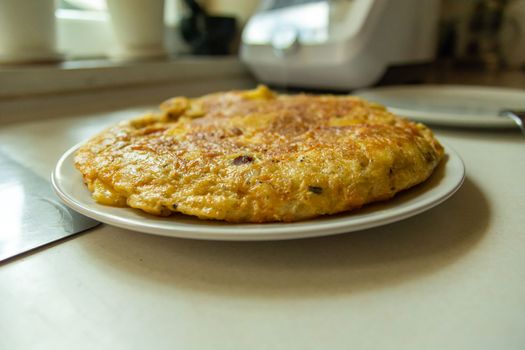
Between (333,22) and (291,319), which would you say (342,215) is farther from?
(333,22)

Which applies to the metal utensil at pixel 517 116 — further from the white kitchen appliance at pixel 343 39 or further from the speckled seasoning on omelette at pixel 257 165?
the white kitchen appliance at pixel 343 39

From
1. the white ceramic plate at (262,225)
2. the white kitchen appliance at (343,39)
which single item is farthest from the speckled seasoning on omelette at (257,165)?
the white kitchen appliance at (343,39)

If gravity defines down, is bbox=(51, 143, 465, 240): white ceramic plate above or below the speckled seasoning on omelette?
below

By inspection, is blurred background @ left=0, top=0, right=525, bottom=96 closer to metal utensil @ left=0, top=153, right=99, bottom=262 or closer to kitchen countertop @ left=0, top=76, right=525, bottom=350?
metal utensil @ left=0, top=153, right=99, bottom=262

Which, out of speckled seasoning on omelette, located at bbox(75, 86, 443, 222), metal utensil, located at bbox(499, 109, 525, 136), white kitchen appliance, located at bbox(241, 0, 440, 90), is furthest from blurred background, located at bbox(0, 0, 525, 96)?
speckled seasoning on omelette, located at bbox(75, 86, 443, 222)

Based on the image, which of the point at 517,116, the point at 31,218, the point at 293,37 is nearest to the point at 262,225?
the point at 31,218

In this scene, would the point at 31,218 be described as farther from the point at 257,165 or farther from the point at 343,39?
the point at 343,39

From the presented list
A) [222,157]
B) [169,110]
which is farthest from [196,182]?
[169,110]
